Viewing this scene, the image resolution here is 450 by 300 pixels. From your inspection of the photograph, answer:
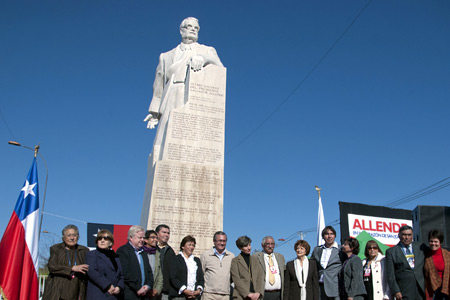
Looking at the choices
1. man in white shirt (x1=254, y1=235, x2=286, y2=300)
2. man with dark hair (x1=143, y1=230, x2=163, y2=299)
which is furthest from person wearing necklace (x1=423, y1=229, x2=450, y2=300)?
man with dark hair (x1=143, y1=230, x2=163, y2=299)

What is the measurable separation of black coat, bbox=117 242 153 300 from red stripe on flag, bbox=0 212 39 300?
8.45 ft

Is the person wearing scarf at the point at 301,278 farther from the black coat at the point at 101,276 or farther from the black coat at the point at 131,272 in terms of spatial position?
the black coat at the point at 101,276

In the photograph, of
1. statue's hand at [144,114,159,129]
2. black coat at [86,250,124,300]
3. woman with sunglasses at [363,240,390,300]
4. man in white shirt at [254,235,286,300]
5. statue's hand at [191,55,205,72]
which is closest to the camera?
black coat at [86,250,124,300]

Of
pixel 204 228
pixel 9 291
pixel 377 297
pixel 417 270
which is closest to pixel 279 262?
pixel 377 297

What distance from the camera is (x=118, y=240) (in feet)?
62.2

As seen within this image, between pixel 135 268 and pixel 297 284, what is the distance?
2.38 meters

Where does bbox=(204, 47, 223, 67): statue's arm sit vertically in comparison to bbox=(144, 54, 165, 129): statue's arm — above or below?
above

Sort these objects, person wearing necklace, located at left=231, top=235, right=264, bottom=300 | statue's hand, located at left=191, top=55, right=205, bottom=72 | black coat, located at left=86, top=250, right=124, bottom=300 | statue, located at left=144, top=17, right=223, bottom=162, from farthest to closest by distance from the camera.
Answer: statue, located at left=144, top=17, right=223, bottom=162
statue's hand, located at left=191, top=55, right=205, bottom=72
person wearing necklace, located at left=231, top=235, right=264, bottom=300
black coat, located at left=86, top=250, right=124, bottom=300

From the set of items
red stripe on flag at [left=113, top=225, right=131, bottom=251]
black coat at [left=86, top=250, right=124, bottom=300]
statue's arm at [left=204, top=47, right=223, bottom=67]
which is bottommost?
black coat at [left=86, top=250, right=124, bottom=300]

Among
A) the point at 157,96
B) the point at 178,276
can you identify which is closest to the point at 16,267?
the point at 178,276

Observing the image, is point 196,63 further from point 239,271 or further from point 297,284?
point 297,284

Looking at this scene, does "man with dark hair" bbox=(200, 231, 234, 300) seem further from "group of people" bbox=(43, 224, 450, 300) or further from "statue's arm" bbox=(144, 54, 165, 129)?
"statue's arm" bbox=(144, 54, 165, 129)

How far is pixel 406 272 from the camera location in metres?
6.30

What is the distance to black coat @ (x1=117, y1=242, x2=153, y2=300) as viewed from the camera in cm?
582
